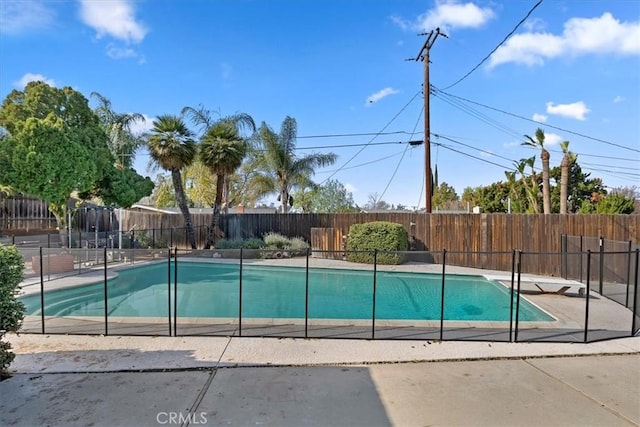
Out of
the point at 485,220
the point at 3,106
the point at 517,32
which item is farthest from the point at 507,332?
the point at 3,106

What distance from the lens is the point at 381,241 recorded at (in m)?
14.5

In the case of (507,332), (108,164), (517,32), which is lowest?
(507,332)

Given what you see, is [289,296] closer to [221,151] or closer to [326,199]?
[221,151]

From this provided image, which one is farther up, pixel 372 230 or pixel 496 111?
pixel 496 111

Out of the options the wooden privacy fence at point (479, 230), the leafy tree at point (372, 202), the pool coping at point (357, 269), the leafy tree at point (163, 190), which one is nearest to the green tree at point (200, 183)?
the leafy tree at point (163, 190)

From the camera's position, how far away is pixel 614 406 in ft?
11.5

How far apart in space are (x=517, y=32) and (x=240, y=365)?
1219cm

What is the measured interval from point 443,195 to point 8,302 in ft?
161

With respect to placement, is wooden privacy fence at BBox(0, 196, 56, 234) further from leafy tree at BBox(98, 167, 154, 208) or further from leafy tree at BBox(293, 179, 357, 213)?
leafy tree at BBox(293, 179, 357, 213)

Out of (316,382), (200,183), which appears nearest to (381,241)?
(316,382)

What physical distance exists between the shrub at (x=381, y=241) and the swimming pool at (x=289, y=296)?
1643 millimetres

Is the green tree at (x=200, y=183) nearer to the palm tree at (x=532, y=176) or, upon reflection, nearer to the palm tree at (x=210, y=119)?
the palm tree at (x=210, y=119)

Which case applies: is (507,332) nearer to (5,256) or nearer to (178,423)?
(178,423)

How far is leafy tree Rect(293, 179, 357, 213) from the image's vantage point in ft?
107
